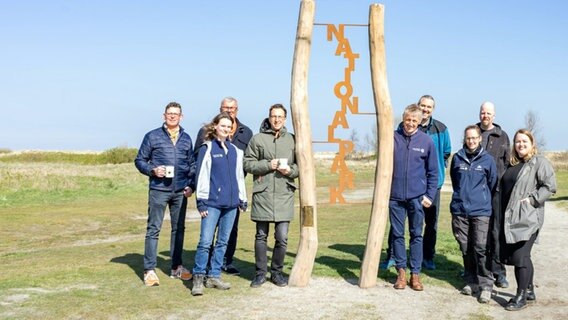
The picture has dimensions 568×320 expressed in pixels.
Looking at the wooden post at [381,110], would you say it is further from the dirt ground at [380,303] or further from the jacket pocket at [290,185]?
the jacket pocket at [290,185]

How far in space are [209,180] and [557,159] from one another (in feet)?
169

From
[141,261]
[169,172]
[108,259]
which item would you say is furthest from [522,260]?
[108,259]

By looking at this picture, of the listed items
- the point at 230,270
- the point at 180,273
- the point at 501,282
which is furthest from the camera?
the point at 230,270

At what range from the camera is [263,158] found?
693cm

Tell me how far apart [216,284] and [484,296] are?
3.07 m

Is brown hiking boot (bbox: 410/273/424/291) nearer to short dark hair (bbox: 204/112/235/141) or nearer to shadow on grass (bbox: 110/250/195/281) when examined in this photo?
short dark hair (bbox: 204/112/235/141)

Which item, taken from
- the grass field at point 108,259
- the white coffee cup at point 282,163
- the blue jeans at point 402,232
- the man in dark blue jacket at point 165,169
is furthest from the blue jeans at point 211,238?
the blue jeans at point 402,232

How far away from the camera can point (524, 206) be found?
6109 millimetres

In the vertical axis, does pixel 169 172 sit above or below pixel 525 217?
above

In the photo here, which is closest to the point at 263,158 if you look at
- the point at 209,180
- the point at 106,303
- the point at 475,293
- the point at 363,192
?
the point at 209,180

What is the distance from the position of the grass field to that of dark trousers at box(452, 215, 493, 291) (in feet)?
1.91

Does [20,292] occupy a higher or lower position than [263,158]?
lower

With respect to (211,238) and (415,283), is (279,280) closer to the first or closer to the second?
(211,238)

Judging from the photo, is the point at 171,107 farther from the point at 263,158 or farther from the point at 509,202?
the point at 509,202
